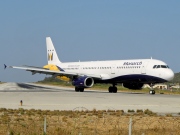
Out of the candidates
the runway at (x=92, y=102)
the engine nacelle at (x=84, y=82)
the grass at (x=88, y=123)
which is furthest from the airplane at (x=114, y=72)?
the grass at (x=88, y=123)

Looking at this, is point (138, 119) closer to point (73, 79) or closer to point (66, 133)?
point (66, 133)

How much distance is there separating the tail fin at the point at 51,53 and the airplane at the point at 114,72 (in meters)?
2.28

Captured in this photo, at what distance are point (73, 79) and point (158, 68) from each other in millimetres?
14020

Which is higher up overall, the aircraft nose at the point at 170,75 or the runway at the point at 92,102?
the aircraft nose at the point at 170,75

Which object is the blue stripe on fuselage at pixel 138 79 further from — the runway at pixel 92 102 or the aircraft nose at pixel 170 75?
the runway at pixel 92 102

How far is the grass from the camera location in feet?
58.8

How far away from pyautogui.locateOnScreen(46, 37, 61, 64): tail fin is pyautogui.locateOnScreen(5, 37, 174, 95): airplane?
89.9 inches

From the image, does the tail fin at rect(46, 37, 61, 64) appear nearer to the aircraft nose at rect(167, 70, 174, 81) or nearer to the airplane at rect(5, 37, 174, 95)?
the airplane at rect(5, 37, 174, 95)

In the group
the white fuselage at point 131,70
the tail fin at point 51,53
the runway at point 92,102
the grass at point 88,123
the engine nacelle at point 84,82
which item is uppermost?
the tail fin at point 51,53

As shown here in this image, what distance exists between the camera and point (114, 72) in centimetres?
5847

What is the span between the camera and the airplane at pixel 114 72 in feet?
177

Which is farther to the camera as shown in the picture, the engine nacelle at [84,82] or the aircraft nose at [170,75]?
the engine nacelle at [84,82]

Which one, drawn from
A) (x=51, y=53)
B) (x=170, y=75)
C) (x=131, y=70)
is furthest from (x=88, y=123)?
(x=51, y=53)

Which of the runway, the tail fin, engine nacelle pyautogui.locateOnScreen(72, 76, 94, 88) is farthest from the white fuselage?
the tail fin
